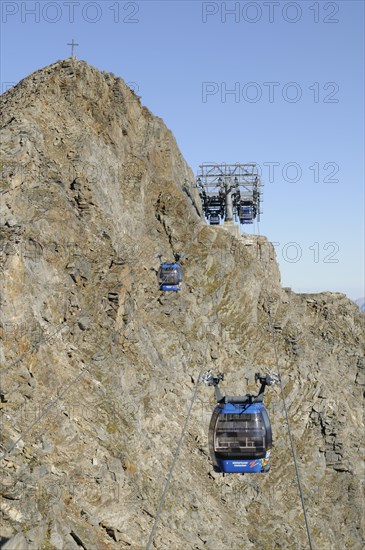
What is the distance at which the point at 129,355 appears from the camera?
3869 centimetres

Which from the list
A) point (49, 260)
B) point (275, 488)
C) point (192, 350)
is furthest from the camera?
point (192, 350)

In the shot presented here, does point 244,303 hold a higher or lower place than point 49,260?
lower

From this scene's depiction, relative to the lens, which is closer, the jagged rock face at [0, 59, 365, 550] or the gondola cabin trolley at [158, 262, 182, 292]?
the jagged rock face at [0, 59, 365, 550]

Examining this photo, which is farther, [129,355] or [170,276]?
[170,276]

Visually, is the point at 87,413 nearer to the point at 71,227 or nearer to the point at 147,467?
the point at 147,467

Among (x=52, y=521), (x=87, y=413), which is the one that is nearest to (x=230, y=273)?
(x=87, y=413)

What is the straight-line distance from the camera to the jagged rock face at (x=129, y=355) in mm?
26594

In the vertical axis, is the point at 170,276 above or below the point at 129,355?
above

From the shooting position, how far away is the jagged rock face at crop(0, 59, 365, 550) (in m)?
26.6

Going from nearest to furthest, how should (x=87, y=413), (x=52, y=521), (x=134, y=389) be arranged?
(x=52, y=521), (x=87, y=413), (x=134, y=389)

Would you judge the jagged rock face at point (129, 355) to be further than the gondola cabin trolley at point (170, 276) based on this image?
No

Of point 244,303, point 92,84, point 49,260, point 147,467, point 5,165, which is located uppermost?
point 92,84

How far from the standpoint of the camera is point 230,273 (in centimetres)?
5284

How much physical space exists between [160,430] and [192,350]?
1156 centimetres
